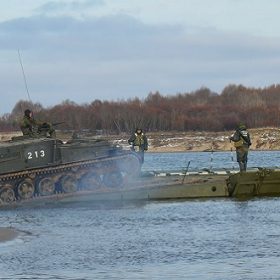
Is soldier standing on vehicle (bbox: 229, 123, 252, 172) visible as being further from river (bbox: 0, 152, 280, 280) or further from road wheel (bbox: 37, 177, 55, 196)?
road wheel (bbox: 37, 177, 55, 196)

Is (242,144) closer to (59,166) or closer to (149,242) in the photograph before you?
(59,166)

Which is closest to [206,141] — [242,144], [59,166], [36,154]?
[242,144]

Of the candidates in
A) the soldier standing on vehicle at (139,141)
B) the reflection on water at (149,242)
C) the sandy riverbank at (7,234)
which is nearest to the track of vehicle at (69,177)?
the soldier standing on vehicle at (139,141)

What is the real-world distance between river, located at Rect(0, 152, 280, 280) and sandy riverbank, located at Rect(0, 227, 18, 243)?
0.74 ft

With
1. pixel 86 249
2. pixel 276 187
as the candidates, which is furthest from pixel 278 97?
pixel 86 249

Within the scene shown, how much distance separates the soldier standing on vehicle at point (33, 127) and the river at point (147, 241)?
3.13 meters

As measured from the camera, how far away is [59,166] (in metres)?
32.7

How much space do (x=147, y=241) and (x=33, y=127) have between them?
37.8ft

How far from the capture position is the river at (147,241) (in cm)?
1945

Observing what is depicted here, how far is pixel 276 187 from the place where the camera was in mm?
32344

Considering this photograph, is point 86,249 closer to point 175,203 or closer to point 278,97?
point 175,203

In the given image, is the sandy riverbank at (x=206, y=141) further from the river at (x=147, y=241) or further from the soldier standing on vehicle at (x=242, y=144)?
the river at (x=147, y=241)

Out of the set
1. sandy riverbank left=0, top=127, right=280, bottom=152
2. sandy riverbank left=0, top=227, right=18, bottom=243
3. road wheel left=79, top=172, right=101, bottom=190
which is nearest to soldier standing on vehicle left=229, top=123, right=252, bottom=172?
road wheel left=79, top=172, right=101, bottom=190

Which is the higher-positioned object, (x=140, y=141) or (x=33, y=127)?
(x=33, y=127)
